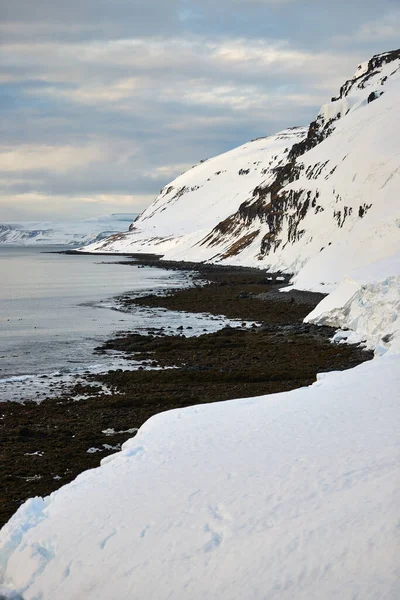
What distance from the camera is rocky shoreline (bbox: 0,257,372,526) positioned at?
12.8m

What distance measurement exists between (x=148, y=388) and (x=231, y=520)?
11850mm

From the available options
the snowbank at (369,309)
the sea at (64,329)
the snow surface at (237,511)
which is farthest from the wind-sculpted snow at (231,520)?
the snowbank at (369,309)

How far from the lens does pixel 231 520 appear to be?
8.05 m

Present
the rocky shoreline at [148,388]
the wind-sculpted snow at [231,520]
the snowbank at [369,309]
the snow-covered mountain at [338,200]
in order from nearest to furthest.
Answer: the wind-sculpted snow at [231,520], the rocky shoreline at [148,388], the snowbank at [369,309], the snow-covered mountain at [338,200]

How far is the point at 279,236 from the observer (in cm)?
8838

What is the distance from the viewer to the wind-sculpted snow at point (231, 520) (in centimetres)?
700

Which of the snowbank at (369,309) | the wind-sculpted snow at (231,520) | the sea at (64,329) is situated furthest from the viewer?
the snowbank at (369,309)

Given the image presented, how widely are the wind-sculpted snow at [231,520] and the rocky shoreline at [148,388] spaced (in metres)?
1.94

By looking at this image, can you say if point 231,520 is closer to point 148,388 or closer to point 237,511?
point 237,511

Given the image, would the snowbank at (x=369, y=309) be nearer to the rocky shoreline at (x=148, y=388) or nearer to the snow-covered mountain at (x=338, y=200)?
the rocky shoreline at (x=148, y=388)

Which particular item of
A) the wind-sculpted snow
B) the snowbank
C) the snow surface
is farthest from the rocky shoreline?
the wind-sculpted snow

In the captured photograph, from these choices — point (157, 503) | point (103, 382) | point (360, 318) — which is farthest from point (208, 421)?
point (360, 318)

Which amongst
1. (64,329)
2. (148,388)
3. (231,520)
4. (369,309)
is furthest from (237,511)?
(64,329)

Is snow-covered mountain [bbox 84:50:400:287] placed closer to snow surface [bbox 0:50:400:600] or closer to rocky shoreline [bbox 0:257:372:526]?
rocky shoreline [bbox 0:257:372:526]
